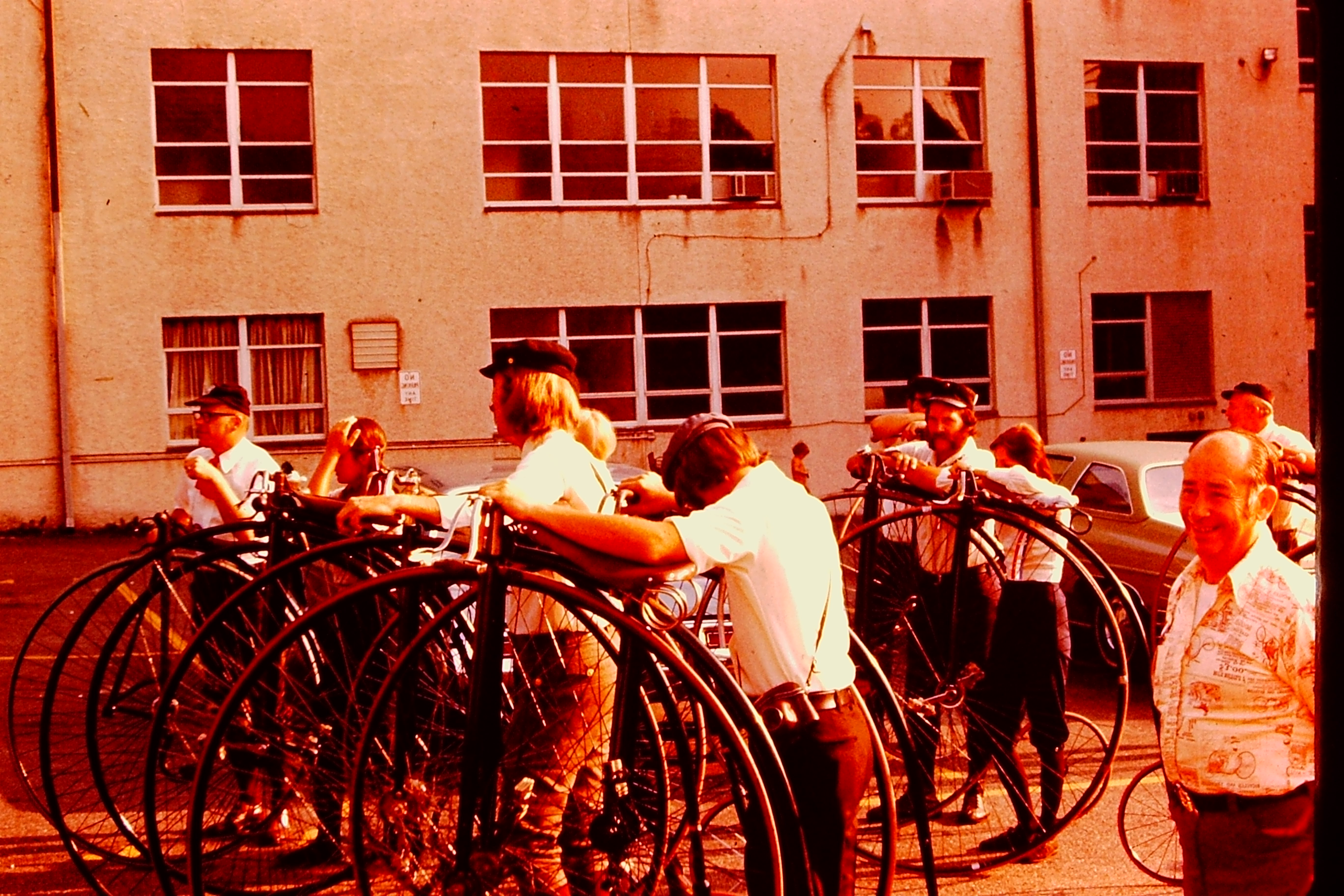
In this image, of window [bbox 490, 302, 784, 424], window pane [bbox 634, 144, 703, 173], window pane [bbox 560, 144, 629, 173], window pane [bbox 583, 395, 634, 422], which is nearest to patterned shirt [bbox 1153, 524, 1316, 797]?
window [bbox 490, 302, 784, 424]

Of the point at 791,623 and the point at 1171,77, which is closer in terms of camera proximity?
the point at 791,623

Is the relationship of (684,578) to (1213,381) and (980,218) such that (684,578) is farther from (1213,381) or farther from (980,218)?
(1213,381)

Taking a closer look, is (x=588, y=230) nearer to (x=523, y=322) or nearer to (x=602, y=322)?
(x=602, y=322)

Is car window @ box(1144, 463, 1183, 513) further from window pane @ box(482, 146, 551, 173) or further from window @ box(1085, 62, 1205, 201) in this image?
window @ box(1085, 62, 1205, 201)

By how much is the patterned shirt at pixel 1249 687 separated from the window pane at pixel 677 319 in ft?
66.8

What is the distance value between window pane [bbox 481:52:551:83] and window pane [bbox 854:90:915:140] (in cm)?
496

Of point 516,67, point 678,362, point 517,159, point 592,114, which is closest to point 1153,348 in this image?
point 678,362

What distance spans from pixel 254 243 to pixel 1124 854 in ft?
61.0

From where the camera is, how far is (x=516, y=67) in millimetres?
24047

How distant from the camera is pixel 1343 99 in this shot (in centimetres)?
169

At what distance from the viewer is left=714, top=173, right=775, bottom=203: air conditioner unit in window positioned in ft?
80.8

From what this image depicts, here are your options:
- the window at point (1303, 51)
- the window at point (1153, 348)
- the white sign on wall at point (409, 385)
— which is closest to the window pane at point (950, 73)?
the window at point (1153, 348)

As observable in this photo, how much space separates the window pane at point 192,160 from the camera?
23.0m

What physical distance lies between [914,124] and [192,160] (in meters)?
11.0
